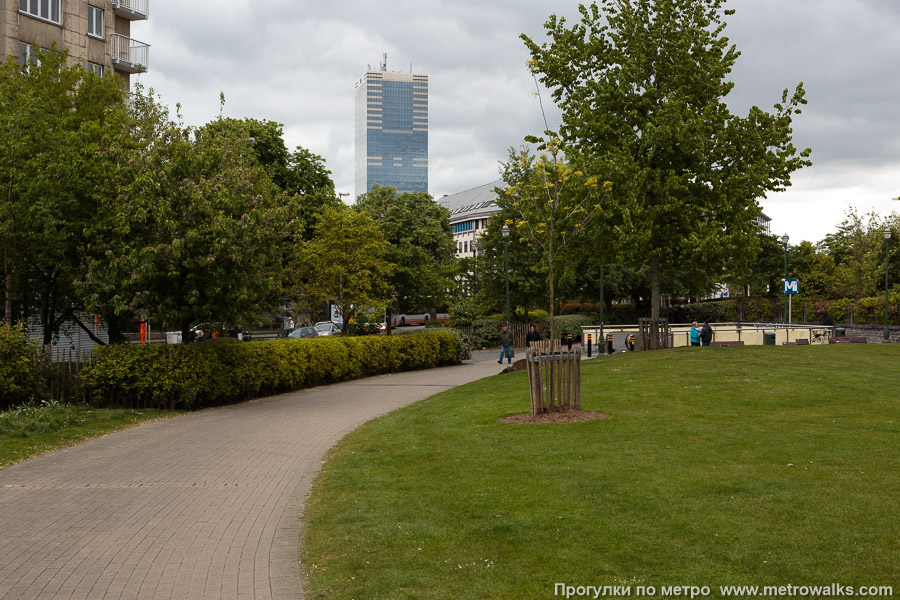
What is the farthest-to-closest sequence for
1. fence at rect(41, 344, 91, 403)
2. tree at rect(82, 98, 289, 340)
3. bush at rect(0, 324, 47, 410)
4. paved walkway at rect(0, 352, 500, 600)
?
tree at rect(82, 98, 289, 340), fence at rect(41, 344, 91, 403), bush at rect(0, 324, 47, 410), paved walkway at rect(0, 352, 500, 600)

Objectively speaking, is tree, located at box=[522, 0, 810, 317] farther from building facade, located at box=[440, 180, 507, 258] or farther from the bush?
building facade, located at box=[440, 180, 507, 258]

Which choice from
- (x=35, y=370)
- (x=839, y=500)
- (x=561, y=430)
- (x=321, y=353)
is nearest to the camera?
(x=839, y=500)

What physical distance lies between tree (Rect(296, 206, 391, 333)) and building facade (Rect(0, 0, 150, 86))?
443 inches

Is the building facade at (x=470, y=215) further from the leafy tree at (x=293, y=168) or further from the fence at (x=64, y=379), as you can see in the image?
the fence at (x=64, y=379)

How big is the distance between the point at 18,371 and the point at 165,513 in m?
9.83

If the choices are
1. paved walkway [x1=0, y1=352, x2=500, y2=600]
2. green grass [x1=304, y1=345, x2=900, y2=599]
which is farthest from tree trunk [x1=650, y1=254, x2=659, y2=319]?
paved walkway [x1=0, y1=352, x2=500, y2=600]

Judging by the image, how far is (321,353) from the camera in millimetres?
24766

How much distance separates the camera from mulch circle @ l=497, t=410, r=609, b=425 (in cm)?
1316

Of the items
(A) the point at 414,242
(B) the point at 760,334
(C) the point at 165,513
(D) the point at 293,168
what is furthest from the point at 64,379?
(A) the point at 414,242

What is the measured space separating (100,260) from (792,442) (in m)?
15.1

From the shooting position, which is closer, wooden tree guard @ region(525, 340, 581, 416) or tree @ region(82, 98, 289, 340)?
wooden tree guard @ region(525, 340, 581, 416)

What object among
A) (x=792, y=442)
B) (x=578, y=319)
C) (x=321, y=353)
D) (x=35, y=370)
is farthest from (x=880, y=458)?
(x=578, y=319)

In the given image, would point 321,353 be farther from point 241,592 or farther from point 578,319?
point 578,319

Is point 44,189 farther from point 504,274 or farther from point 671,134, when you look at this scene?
point 504,274
